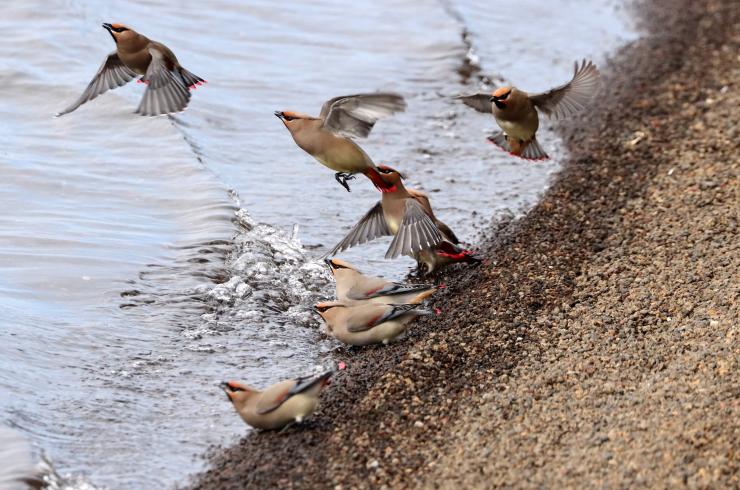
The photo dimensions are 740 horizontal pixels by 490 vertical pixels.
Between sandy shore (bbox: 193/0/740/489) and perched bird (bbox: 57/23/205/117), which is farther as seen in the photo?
perched bird (bbox: 57/23/205/117)

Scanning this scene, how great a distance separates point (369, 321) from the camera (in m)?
5.99

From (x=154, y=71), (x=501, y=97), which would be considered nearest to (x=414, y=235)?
(x=501, y=97)

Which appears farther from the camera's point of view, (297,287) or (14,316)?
(297,287)

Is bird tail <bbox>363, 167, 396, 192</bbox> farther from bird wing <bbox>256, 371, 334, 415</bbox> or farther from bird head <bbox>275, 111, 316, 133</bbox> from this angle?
bird wing <bbox>256, 371, 334, 415</bbox>

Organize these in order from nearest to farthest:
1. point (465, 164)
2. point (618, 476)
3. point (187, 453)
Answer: point (618, 476) < point (187, 453) < point (465, 164)

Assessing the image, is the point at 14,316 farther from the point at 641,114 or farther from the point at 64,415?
the point at 641,114

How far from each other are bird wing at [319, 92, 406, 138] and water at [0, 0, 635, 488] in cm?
105

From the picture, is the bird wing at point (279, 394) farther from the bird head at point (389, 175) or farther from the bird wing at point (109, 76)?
the bird wing at point (109, 76)

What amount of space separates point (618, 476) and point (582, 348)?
1333 millimetres

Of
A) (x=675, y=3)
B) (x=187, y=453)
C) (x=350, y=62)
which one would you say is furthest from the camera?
(x=675, y=3)

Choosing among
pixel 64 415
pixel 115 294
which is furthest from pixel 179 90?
pixel 64 415

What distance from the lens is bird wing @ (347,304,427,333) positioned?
599 cm

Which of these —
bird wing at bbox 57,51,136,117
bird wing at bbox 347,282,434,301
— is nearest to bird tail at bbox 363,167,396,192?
bird wing at bbox 347,282,434,301

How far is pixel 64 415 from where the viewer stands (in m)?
5.48
